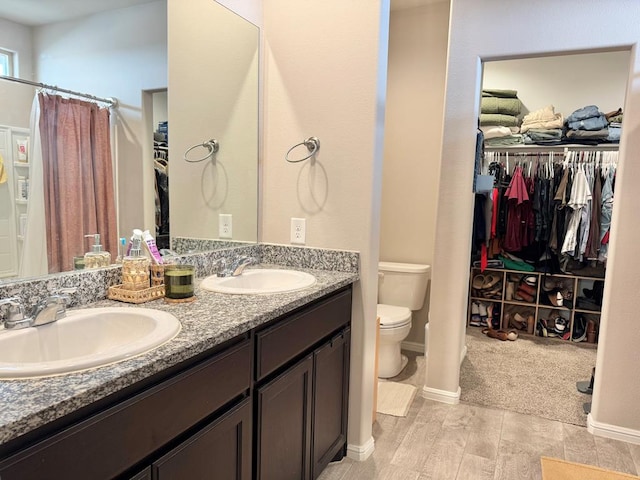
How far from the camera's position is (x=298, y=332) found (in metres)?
1.52

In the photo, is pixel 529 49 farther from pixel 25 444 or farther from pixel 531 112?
pixel 25 444

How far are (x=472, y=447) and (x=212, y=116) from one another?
6.70ft

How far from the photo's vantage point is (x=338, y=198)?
1957 millimetres

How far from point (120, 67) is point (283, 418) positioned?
131cm

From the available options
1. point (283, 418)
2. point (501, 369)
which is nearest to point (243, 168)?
point (283, 418)

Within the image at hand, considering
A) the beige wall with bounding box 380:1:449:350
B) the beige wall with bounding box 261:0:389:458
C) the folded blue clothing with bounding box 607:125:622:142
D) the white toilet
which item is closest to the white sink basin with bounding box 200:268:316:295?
the beige wall with bounding box 261:0:389:458

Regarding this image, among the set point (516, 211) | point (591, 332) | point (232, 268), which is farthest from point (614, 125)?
point (232, 268)

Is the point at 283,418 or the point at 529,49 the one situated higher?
the point at 529,49

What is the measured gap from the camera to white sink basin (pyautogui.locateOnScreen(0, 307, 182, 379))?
836 millimetres

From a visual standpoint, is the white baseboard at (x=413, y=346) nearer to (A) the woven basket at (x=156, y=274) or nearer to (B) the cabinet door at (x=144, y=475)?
(A) the woven basket at (x=156, y=274)

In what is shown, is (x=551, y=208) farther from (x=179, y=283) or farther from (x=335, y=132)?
(x=179, y=283)

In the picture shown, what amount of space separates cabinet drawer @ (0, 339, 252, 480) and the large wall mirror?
60 centimetres

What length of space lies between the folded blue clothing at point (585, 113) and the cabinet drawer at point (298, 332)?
3.02 meters

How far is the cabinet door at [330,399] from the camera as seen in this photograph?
67.0 inches
